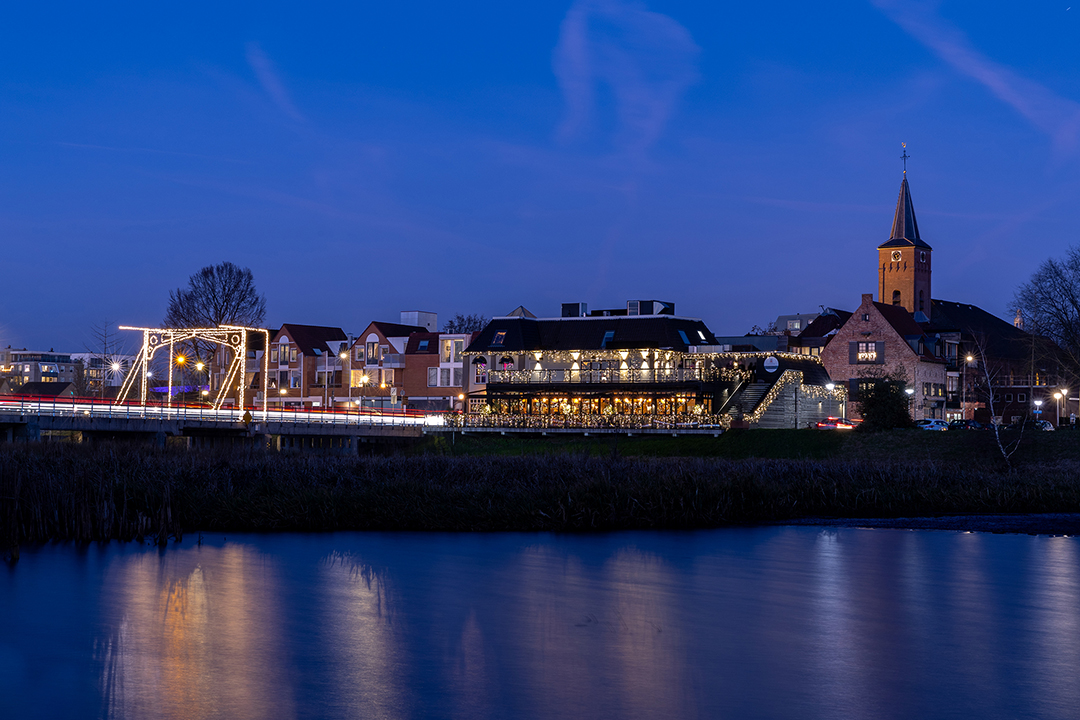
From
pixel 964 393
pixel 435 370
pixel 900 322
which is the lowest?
pixel 964 393

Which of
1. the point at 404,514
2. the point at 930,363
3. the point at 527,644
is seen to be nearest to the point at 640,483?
the point at 404,514

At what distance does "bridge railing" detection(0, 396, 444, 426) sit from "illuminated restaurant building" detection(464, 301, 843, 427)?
6264mm

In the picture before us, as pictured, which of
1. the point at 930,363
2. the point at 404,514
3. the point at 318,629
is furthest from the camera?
the point at 930,363

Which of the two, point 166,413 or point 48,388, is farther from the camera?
point 48,388

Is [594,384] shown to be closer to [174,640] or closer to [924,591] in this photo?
[924,591]

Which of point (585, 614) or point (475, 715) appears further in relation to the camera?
point (585, 614)

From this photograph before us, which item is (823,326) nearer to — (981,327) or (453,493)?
(981,327)

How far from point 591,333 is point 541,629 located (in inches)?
2458

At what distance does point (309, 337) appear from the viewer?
10656 centimetres

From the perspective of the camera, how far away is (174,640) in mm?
18016

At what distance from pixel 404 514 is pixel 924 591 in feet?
48.8

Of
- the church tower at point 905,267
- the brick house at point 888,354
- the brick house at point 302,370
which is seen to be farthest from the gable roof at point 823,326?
the brick house at point 302,370

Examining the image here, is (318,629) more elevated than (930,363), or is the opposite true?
(930,363)

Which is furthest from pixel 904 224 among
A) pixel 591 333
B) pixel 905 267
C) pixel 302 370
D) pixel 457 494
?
pixel 457 494
